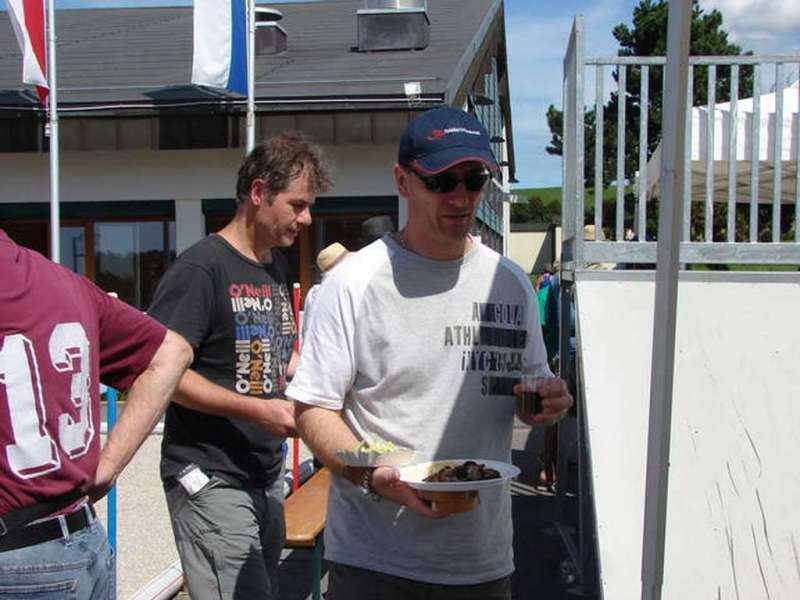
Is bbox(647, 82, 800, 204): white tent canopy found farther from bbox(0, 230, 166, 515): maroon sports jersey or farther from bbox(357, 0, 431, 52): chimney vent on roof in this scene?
bbox(357, 0, 431, 52): chimney vent on roof

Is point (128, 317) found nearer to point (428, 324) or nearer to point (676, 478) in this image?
point (428, 324)

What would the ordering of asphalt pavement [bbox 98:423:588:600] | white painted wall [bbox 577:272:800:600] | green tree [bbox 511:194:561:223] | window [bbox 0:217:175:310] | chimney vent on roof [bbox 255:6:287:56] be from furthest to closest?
green tree [bbox 511:194:561:223] → chimney vent on roof [bbox 255:6:287:56] → window [bbox 0:217:175:310] → asphalt pavement [bbox 98:423:588:600] → white painted wall [bbox 577:272:800:600]

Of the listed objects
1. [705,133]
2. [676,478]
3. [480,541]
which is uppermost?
[705,133]

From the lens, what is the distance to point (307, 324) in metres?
2.35

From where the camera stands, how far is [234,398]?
291 centimetres

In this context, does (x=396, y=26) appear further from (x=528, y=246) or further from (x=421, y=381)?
(x=528, y=246)

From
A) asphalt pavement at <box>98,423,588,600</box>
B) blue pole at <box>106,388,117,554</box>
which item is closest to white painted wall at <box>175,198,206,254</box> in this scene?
asphalt pavement at <box>98,423,588,600</box>

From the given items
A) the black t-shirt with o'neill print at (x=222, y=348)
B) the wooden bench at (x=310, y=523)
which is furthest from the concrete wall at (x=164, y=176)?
the black t-shirt with o'neill print at (x=222, y=348)

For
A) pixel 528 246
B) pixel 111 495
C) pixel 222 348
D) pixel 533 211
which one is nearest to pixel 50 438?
pixel 222 348

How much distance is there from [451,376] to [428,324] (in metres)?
0.14

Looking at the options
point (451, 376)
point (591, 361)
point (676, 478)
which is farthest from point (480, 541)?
point (591, 361)

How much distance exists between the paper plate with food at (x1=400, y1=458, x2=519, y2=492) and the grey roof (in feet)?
27.4

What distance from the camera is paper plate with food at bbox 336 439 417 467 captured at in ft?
6.77

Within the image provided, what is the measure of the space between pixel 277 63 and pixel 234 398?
10.6 metres
